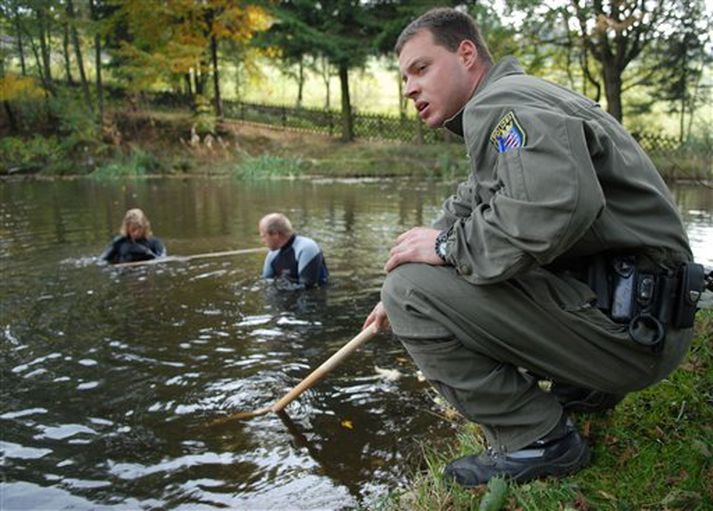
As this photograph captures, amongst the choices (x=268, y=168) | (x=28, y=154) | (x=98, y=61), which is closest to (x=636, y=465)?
(x=268, y=168)

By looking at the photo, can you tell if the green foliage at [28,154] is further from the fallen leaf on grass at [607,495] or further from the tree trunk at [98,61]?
the fallen leaf on grass at [607,495]

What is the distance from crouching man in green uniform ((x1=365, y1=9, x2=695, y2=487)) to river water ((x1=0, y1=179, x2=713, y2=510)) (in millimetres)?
968

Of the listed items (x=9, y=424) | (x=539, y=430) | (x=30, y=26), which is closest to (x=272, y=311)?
(x=9, y=424)

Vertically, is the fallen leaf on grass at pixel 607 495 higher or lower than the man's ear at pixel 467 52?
lower

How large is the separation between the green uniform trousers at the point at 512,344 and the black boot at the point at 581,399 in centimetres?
32

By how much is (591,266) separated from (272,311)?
4.64 m

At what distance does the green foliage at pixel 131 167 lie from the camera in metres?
24.3

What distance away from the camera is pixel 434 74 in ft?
8.10

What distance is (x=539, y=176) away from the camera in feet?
6.24

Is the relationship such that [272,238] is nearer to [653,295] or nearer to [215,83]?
[653,295]

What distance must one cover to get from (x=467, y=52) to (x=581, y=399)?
1.47m

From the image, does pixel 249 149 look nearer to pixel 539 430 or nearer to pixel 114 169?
pixel 114 169

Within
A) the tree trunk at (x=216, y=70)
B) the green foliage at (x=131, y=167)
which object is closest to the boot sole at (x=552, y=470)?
the green foliage at (x=131, y=167)

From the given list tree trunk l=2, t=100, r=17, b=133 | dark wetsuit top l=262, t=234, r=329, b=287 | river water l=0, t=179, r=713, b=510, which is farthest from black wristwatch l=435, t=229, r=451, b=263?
tree trunk l=2, t=100, r=17, b=133
